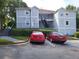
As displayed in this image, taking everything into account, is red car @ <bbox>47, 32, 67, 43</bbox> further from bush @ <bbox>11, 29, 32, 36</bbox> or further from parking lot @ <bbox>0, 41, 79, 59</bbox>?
bush @ <bbox>11, 29, 32, 36</bbox>

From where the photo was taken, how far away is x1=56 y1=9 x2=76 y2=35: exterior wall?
58.9 m

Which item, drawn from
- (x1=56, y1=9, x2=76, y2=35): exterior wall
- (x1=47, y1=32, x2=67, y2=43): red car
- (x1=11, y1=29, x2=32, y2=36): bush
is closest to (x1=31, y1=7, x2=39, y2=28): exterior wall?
(x1=56, y1=9, x2=76, y2=35): exterior wall

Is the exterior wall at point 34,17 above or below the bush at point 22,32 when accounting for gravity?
above

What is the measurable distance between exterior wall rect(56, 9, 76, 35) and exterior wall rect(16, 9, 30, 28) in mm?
7171

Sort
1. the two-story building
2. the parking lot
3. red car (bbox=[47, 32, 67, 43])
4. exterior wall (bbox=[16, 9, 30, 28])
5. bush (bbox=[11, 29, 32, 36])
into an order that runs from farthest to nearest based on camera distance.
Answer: the two-story building, exterior wall (bbox=[16, 9, 30, 28]), bush (bbox=[11, 29, 32, 36]), red car (bbox=[47, 32, 67, 43]), the parking lot

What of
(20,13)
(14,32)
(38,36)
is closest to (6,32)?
(14,32)

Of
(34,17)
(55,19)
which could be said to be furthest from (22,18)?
(55,19)

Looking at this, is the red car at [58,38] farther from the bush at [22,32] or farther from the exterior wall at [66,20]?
the exterior wall at [66,20]

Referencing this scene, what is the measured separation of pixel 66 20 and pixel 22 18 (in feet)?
33.9

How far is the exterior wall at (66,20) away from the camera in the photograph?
5888cm

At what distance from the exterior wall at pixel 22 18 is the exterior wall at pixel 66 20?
23.5 ft

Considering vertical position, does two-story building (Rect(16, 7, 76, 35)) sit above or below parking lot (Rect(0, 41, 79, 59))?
above

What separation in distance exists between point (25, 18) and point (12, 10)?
768 centimetres

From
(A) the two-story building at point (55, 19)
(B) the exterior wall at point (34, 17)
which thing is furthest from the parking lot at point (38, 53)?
(B) the exterior wall at point (34, 17)
